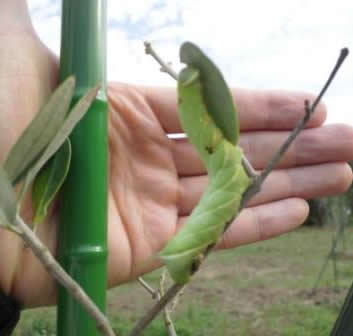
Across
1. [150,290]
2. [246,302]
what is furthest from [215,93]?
[246,302]

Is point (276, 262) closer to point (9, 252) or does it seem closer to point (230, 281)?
point (230, 281)

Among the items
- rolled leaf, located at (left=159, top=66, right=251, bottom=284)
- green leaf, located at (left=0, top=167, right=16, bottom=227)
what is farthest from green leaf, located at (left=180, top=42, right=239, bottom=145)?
green leaf, located at (left=0, top=167, right=16, bottom=227)

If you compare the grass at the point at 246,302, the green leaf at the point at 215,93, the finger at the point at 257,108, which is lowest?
the grass at the point at 246,302

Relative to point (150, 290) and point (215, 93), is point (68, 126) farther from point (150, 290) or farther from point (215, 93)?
point (150, 290)

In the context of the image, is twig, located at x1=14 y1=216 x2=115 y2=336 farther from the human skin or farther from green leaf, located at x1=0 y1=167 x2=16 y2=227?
the human skin

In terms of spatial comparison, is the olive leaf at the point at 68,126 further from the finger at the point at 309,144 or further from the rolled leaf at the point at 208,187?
the finger at the point at 309,144

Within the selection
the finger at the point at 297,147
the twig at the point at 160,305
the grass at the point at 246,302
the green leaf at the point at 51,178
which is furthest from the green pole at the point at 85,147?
the grass at the point at 246,302
